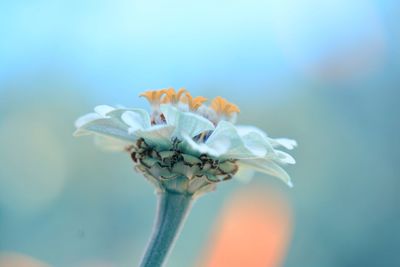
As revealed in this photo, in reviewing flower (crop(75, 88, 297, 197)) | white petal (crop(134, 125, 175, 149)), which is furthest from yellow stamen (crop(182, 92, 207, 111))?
white petal (crop(134, 125, 175, 149))

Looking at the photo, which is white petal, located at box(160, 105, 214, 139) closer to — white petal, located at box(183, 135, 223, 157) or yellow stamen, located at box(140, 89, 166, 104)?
white petal, located at box(183, 135, 223, 157)

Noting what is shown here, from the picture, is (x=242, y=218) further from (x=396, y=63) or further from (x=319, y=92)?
(x=396, y=63)

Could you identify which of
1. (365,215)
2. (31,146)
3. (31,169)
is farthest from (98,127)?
(365,215)

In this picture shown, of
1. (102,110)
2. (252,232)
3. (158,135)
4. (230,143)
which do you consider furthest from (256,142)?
(252,232)

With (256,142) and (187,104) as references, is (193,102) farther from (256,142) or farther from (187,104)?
(256,142)

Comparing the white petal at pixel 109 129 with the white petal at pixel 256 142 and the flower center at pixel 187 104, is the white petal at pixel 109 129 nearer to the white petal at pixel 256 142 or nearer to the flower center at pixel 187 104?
the flower center at pixel 187 104

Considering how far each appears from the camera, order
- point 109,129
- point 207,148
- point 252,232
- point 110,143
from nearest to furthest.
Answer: point 207,148
point 109,129
point 110,143
point 252,232
